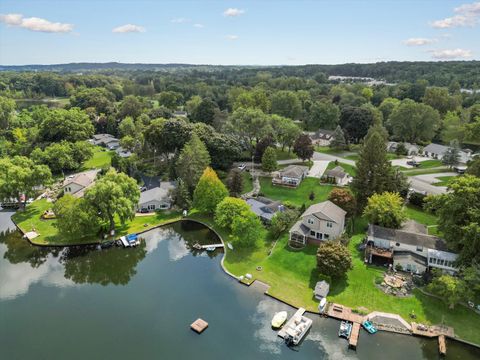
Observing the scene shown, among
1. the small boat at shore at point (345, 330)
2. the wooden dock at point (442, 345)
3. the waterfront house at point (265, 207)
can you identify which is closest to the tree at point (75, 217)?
the waterfront house at point (265, 207)

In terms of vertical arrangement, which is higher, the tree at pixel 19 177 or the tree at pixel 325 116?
the tree at pixel 325 116

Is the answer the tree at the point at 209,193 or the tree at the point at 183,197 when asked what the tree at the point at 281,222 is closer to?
the tree at the point at 209,193

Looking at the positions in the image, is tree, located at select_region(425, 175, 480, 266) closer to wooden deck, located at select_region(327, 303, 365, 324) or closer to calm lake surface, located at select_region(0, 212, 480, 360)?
calm lake surface, located at select_region(0, 212, 480, 360)

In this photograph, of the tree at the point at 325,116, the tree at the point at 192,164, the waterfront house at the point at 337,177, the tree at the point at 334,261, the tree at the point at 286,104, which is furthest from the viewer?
the tree at the point at 286,104

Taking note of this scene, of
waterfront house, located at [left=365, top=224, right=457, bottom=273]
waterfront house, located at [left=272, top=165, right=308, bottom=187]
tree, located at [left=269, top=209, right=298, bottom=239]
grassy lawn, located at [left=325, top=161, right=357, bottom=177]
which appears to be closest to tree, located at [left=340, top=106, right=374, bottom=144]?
grassy lawn, located at [left=325, top=161, right=357, bottom=177]

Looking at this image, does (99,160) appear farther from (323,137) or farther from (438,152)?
(438,152)

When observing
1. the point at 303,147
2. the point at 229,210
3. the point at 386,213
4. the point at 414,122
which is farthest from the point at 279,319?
the point at 414,122
